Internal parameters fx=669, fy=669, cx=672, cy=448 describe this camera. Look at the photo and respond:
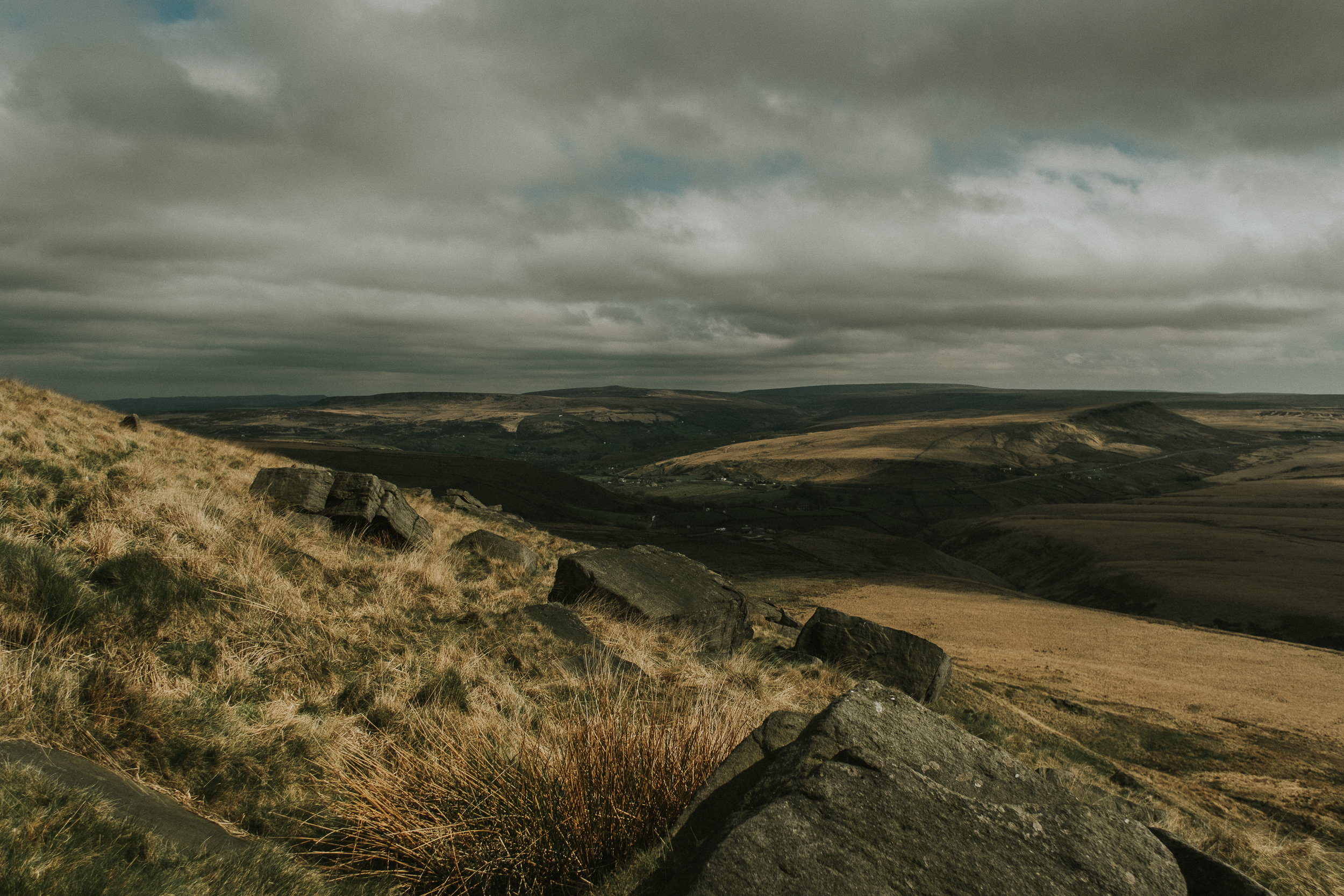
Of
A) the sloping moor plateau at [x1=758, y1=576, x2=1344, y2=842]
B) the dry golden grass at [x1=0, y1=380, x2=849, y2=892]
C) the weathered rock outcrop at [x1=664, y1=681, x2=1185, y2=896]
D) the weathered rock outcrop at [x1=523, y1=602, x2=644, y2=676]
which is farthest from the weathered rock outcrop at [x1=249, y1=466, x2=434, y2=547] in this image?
the sloping moor plateau at [x1=758, y1=576, x2=1344, y2=842]

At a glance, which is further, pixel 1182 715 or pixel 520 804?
pixel 1182 715

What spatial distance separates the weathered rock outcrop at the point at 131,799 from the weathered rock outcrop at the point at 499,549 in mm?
11669

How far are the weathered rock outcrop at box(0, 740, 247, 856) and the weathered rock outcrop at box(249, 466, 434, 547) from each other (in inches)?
402

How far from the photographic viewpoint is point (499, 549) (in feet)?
53.0

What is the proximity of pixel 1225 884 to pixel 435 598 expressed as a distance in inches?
360

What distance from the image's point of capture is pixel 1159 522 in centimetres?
8625

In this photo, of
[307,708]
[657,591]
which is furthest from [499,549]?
[307,708]

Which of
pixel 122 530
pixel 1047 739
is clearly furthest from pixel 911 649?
pixel 122 530

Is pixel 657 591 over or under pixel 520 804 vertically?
under

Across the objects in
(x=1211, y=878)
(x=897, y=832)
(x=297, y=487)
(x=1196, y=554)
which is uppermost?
(x=897, y=832)

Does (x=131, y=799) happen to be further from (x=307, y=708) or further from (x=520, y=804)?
(x=307, y=708)

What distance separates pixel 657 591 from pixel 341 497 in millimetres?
7088

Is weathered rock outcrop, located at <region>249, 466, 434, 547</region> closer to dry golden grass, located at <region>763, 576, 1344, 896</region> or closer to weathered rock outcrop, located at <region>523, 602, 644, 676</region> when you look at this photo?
weathered rock outcrop, located at <region>523, 602, 644, 676</region>

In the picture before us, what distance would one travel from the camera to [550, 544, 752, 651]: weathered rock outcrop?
515 inches
